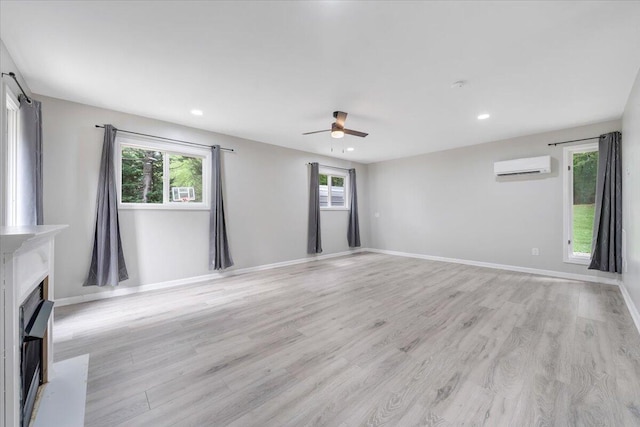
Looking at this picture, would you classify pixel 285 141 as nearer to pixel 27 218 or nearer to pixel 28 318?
pixel 27 218

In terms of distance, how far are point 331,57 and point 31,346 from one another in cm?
294

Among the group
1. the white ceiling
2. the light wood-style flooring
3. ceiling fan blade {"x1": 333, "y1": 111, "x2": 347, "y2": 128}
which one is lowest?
the light wood-style flooring

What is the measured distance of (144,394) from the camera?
1.57 meters

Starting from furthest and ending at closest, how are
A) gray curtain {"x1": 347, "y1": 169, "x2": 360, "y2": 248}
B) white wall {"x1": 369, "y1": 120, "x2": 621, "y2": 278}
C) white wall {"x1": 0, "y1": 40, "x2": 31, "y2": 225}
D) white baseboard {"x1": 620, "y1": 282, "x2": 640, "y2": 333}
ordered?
gray curtain {"x1": 347, "y1": 169, "x2": 360, "y2": 248}
white wall {"x1": 369, "y1": 120, "x2": 621, "y2": 278}
white baseboard {"x1": 620, "y1": 282, "x2": 640, "y2": 333}
white wall {"x1": 0, "y1": 40, "x2": 31, "y2": 225}

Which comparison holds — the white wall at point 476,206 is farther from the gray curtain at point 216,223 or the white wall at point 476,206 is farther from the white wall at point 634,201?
the gray curtain at point 216,223

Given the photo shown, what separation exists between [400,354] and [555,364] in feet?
3.59

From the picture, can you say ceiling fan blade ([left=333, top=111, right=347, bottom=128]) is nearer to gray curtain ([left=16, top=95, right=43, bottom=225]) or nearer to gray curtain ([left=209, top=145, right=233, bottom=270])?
gray curtain ([left=209, top=145, right=233, bottom=270])

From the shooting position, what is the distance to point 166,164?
3.95 metres

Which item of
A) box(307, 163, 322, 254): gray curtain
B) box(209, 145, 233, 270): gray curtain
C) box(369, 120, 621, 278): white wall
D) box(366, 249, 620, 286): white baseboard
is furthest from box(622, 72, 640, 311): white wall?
box(209, 145, 233, 270): gray curtain

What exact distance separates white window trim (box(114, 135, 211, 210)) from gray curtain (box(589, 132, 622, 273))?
242 inches

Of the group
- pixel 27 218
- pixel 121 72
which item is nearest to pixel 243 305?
pixel 27 218

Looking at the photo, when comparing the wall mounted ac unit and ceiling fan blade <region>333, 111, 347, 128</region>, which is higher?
ceiling fan blade <region>333, 111, 347, 128</region>

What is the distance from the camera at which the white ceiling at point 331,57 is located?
1767 mm

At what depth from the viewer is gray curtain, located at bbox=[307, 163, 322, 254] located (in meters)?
5.77
